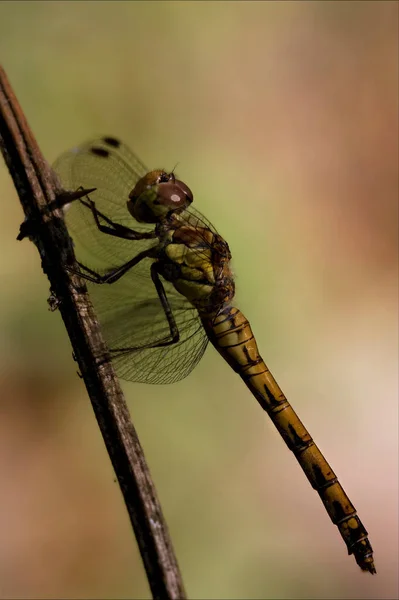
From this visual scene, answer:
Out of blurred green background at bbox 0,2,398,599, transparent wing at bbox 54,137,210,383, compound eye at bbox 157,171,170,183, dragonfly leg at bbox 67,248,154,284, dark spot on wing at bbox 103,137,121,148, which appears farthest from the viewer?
blurred green background at bbox 0,2,398,599

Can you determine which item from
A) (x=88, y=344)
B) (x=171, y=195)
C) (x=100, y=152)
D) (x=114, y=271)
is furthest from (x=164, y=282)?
(x=88, y=344)

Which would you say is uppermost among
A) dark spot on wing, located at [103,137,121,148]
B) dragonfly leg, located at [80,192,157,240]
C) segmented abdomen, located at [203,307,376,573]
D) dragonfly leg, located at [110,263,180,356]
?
dark spot on wing, located at [103,137,121,148]

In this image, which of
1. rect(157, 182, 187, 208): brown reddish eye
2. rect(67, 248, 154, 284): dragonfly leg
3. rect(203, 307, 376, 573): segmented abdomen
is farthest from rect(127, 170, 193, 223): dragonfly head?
rect(203, 307, 376, 573): segmented abdomen

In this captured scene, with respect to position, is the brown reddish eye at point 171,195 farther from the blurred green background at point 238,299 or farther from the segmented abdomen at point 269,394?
the blurred green background at point 238,299

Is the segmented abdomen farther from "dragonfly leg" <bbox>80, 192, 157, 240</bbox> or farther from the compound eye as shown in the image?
the compound eye

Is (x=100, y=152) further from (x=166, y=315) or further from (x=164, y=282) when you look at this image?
(x=166, y=315)

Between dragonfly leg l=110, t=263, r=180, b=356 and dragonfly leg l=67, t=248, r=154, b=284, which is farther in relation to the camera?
dragonfly leg l=110, t=263, r=180, b=356

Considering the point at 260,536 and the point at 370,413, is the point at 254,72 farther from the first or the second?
the point at 260,536

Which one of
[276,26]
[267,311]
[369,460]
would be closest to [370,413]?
[369,460]
